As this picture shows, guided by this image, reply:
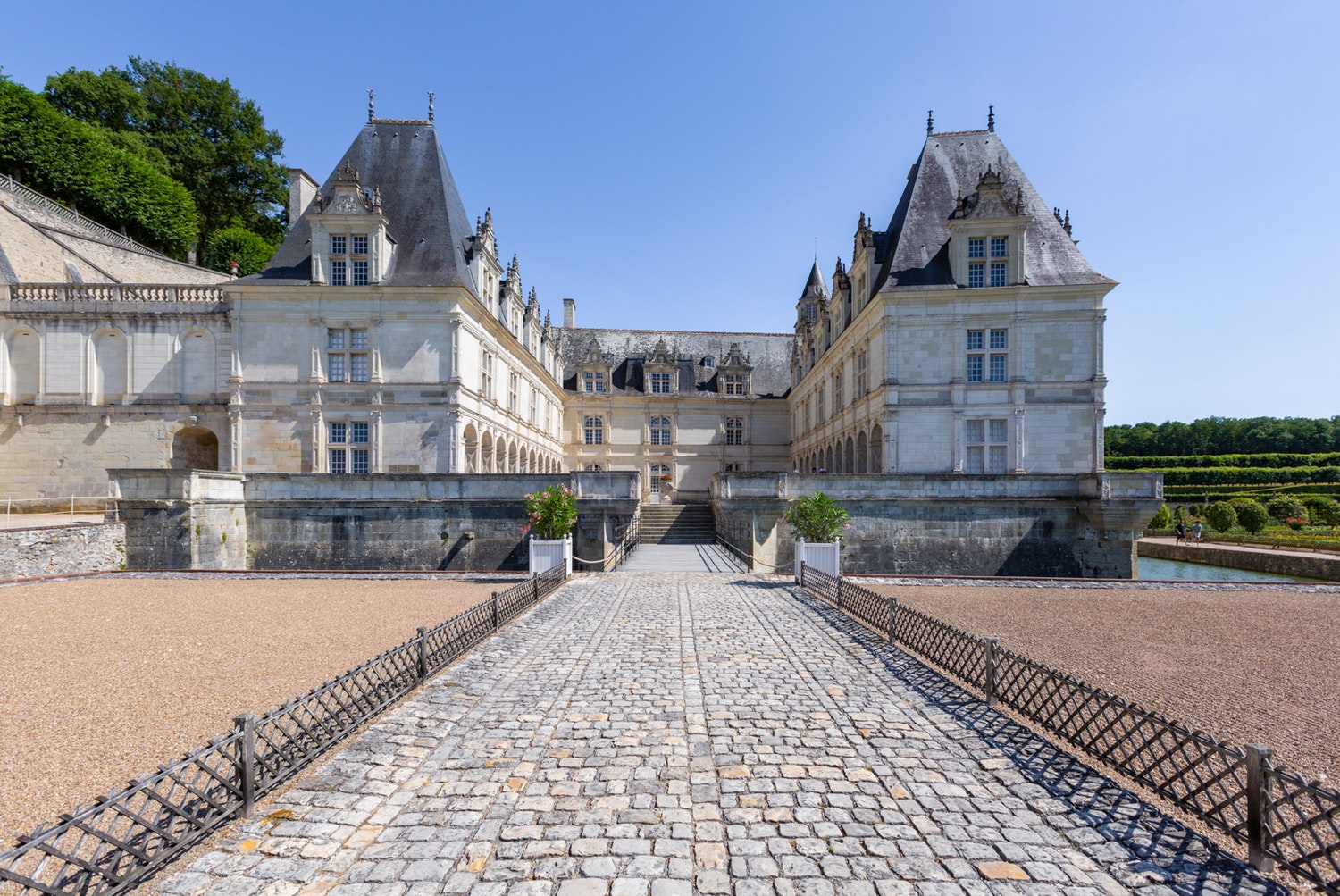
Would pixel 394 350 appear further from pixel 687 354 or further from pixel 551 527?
pixel 687 354

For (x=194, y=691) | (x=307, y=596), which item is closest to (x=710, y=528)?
(x=307, y=596)

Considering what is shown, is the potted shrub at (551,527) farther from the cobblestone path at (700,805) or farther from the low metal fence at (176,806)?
the low metal fence at (176,806)

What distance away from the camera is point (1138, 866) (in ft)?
11.5

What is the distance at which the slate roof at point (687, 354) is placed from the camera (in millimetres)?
39219

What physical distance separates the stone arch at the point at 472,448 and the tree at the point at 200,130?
3289 centimetres

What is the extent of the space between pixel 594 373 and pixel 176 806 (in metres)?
35.2

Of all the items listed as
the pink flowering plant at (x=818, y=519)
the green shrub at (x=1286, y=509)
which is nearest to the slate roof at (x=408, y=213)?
the pink flowering plant at (x=818, y=519)

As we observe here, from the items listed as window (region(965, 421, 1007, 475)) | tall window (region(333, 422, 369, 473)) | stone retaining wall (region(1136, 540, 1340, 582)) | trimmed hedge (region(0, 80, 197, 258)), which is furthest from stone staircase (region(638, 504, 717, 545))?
trimmed hedge (region(0, 80, 197, 258))

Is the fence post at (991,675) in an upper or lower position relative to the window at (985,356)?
lower

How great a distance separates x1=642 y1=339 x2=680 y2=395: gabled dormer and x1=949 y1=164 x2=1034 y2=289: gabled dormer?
60.7 feet

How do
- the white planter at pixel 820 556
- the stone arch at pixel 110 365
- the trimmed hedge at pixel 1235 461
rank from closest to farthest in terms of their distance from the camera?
the white planter at pixel 820 556 < the stone arch at pixel 110 365 < the trimmed hedge at pixel 1235 461

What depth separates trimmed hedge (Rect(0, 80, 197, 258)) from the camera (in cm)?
3169

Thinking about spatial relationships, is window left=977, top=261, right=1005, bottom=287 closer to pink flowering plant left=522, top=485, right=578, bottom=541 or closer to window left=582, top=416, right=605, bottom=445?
pink flowering plant left=522, top=485, right=578, bottom=541

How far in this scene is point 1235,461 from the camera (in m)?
55.0
